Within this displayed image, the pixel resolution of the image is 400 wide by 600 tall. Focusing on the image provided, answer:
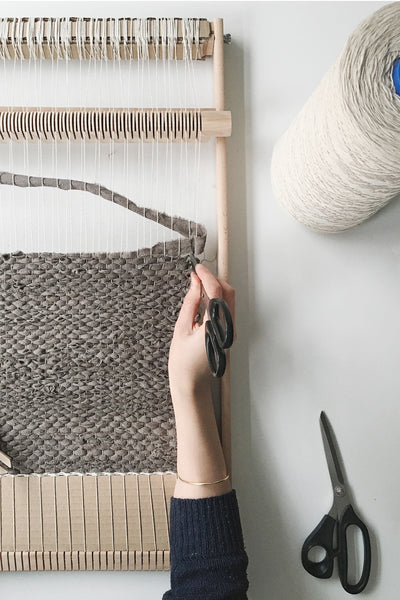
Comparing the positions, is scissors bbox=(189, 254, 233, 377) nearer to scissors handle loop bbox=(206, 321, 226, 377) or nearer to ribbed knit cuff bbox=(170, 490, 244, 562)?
scissors handle loop bbox=(206, 321, 226, 377)

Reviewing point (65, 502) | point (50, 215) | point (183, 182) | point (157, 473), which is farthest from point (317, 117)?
point (65, 502)

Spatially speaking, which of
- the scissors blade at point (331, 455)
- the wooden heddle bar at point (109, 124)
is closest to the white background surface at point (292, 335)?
the scissors blade at point (331, 455)

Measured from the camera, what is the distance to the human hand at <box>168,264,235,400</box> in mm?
912

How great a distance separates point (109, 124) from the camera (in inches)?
37.2

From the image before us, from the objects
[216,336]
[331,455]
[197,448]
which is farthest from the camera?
[331,455]

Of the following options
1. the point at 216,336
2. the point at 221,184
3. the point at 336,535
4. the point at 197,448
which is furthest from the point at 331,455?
the point at 221,184

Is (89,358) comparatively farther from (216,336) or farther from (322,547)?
(322,547)

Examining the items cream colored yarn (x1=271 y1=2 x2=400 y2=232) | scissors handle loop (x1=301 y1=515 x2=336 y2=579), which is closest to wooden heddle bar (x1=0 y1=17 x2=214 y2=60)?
cream colored yarn (x1=271 y1=2 x2=400 y2=232)

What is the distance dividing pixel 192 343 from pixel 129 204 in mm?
270

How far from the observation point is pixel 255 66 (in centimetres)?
107

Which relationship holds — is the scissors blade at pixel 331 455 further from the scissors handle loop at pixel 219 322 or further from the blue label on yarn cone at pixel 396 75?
the blue label on yarn cone at pixel 396 75

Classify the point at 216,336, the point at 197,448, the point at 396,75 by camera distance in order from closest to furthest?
the point at 396,75
the point at 216,336
the point at 197,448

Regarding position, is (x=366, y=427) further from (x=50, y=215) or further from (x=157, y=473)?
(x=50, y=215)

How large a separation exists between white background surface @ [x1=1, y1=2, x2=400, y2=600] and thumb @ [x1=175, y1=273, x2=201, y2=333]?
13 cm
